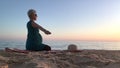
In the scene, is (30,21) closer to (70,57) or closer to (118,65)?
(70,57)

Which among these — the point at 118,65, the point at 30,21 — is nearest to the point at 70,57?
the point at 118,65

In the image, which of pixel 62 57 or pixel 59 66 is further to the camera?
pixel 62 57

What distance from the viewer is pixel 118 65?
5.21 meters

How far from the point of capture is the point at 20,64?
502cm

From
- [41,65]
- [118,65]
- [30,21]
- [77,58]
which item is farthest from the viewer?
[30,21]

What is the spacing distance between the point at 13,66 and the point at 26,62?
9.8 inches

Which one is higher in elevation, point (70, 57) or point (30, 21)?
point (30, 21)

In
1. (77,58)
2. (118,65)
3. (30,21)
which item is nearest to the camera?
(118,65)

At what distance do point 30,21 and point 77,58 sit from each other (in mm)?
2156

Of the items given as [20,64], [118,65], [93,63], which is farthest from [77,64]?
[20,64]

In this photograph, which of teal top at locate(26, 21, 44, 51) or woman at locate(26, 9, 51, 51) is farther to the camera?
teal top at locate(26, 21, 44, 51)

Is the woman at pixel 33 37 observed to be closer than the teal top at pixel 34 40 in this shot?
Yes

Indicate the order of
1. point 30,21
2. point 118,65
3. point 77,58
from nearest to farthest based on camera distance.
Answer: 1. point 118,65
2. point 77,58
3. point 30,21

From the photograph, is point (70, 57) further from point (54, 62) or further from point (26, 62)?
point (26, 62)
